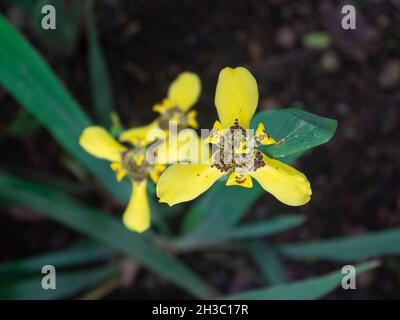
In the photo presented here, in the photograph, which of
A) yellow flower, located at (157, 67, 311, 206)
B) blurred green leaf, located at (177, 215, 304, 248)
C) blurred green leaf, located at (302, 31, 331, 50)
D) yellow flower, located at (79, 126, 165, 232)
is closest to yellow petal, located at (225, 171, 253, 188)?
yellow flower, located at (157, 67, 311, 206)

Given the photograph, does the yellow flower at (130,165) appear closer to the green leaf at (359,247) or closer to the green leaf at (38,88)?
the green leaf at (38,88)

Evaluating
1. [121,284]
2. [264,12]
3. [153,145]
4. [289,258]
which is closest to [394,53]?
[264,12]

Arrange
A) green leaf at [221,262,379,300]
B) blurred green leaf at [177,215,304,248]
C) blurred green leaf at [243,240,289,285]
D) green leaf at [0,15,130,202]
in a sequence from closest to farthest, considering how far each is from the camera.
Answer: green leaf at [221,262,379,300] < green leaf at [0,15,130,202] < blurred green leaf at [177,215,304,248] < blurred green leaf at [243,240,289,285]

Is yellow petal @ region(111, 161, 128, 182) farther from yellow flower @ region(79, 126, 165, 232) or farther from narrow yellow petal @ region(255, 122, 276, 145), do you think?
narrow yellow petal @ region(255, 122, 276, 145)

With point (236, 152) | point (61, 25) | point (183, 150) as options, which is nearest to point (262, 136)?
point (236, 152)

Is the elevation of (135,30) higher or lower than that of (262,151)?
higher

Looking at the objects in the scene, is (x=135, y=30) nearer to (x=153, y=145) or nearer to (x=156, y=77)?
(x=156, y=77)
